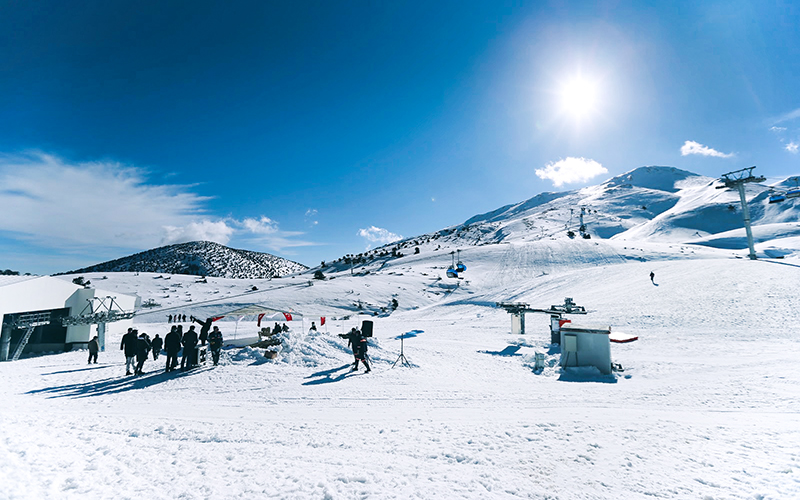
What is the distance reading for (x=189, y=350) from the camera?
1438 centimetres

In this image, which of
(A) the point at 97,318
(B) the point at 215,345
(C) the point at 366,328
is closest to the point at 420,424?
(C) the point at 366,328

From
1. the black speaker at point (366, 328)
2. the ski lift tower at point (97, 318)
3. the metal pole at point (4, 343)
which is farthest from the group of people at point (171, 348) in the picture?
the ski lift tower at point (97, 318)

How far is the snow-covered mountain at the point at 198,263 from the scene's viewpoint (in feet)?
482

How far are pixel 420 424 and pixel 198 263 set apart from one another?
551ft

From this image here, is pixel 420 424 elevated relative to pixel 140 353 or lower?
lower

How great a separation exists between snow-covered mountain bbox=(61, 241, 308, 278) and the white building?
359ft

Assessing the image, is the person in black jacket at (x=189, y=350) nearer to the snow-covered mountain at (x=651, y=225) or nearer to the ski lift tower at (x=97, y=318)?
the ski lift tower at (x=97, y=318)

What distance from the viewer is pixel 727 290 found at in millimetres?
29969

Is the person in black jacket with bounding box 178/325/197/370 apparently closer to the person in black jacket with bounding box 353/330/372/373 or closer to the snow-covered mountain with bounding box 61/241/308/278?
the person in black jacket with bounding box 353/330/372/373

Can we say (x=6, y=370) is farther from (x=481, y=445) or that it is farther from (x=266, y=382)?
(x=481, y=445)

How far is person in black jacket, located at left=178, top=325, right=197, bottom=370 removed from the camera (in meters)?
14.3

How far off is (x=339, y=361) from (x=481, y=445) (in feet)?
31.2

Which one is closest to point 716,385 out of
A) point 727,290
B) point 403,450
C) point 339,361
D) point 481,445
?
point 481,445

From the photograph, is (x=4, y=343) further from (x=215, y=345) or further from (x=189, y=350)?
(x=215, y=345)
